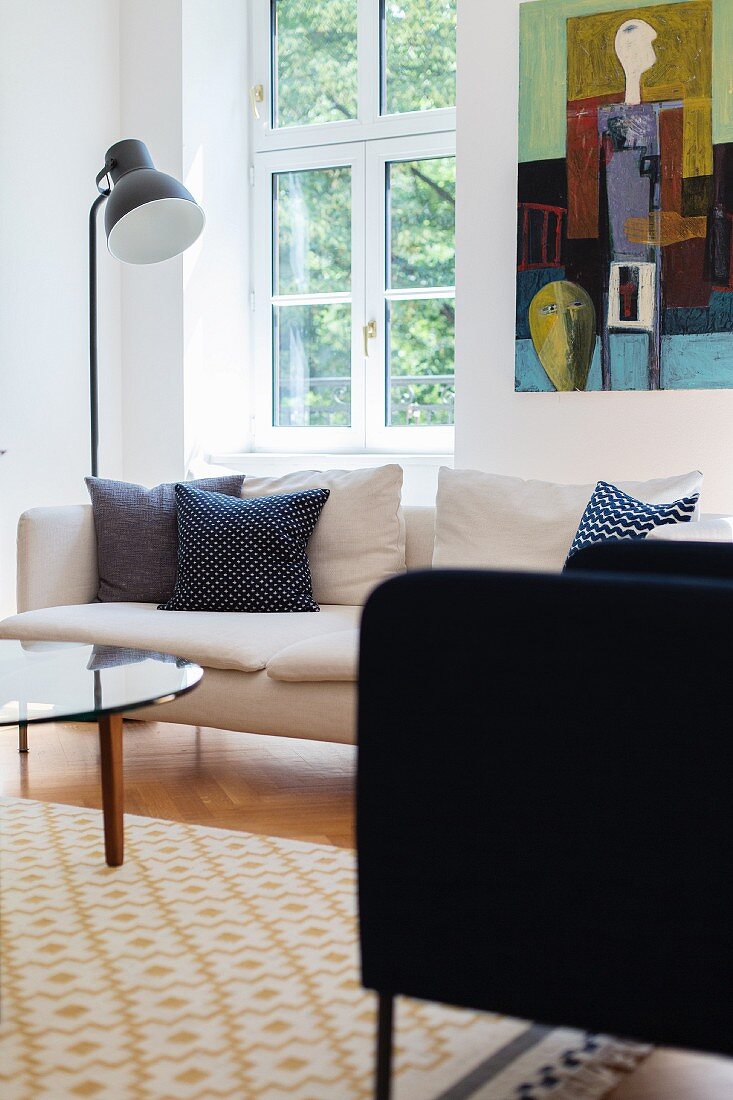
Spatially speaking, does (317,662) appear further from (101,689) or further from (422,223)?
Result: (422,223)

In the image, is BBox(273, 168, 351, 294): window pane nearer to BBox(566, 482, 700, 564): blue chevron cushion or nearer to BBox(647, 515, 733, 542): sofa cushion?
BBox(566, 482, 700, 564): blue chevron cushion

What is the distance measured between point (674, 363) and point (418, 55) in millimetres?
1860

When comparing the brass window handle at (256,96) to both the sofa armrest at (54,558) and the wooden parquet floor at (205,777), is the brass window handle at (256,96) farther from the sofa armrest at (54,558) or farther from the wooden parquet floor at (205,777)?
the wooden parquet floor at (205,777)

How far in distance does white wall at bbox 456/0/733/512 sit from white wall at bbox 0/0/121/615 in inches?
64.2

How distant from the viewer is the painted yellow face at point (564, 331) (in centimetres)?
404

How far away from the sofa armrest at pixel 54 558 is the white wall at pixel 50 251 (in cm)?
91

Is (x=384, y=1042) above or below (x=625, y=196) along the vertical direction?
below

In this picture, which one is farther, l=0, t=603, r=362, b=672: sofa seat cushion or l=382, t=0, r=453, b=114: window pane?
l=382, t=0, r=453, b=114: window pane

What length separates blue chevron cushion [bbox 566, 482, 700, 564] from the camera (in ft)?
9.48

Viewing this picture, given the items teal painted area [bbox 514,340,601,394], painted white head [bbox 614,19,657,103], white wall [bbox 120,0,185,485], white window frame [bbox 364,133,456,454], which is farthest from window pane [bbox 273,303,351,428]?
painted white head [bbox 614,19,657,103]

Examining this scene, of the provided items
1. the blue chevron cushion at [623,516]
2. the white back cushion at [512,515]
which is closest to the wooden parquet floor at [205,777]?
the white back cushion at [512,515]

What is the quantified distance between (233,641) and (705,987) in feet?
6.80

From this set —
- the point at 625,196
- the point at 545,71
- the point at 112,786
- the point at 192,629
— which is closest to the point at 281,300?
the point at 545,71

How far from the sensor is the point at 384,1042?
1282 millimetres
